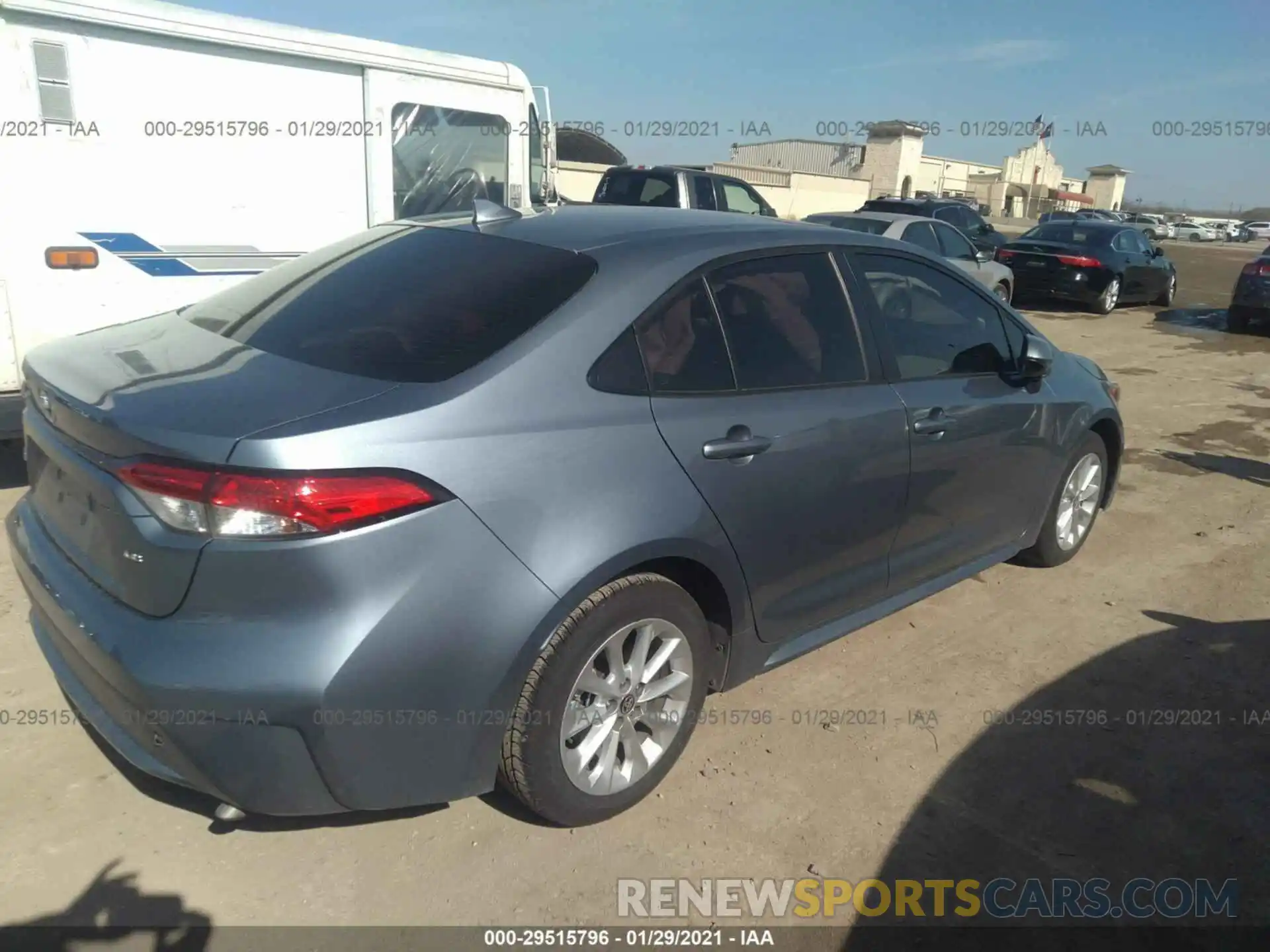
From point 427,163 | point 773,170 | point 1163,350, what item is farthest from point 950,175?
point 427,163

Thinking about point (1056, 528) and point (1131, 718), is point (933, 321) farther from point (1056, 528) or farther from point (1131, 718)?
point (1131, 718)

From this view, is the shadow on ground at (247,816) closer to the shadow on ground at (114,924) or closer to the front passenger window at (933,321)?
the shadow on ground at (114,924)

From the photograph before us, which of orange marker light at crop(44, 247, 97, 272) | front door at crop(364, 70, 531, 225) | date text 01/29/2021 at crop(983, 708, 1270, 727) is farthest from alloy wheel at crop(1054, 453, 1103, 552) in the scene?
orange marker light at crop(44, 247, 97, 272)

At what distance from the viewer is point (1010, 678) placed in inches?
146

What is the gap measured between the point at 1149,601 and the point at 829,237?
253cm

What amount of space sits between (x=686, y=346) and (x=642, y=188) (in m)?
9.92

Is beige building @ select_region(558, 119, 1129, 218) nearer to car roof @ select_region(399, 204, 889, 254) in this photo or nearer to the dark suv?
the dark suv

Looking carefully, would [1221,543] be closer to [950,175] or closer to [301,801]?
[301,801]

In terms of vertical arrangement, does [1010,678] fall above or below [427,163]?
below

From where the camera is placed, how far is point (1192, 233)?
60.0 m

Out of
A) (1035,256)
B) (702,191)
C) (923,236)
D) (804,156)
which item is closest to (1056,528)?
(923,236)

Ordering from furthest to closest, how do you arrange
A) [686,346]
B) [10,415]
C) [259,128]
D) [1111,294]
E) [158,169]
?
[1111,294] < [259,128] < [158,169] < [10,415] < [686,346]

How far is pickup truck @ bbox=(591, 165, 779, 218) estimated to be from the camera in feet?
39.0

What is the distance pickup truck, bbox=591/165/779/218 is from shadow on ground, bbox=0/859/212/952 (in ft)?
33.6
